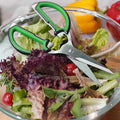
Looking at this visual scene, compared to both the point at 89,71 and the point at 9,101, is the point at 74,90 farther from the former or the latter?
the point at 9,101

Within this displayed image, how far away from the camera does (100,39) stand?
1165 mm

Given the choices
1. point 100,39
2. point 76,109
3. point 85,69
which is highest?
point 100,39

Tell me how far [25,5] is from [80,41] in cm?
139

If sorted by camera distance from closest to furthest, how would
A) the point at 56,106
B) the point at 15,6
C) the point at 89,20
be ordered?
the point at 56,106
the point at 89,20
the point at 15,6

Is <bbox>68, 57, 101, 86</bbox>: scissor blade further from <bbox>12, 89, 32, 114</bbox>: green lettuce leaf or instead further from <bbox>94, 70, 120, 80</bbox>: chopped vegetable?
<bbox>12, 89, 32, 114</bbox>: green lettuce leaf

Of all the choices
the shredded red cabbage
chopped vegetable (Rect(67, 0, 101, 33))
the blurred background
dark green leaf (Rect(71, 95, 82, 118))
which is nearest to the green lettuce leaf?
the shredded red cabbage

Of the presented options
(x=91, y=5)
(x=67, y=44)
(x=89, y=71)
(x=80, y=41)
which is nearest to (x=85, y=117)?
(x=89, y=71)

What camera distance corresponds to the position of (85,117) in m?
0.81

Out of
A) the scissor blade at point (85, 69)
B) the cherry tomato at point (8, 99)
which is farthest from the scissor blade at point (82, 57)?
the cherry tomato at point (8, 99)

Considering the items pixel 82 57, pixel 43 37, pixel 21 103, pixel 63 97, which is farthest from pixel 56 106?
pixel 43 37

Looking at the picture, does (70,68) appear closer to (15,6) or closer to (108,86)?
(108,86)

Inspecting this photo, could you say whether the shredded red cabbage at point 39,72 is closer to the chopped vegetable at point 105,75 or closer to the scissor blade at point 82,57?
the scissor blade at point 82,57

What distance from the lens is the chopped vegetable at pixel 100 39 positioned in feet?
3.79

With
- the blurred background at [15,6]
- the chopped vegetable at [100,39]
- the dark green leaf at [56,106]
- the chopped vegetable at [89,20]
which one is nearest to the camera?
the dark green leaf at [56,106]
